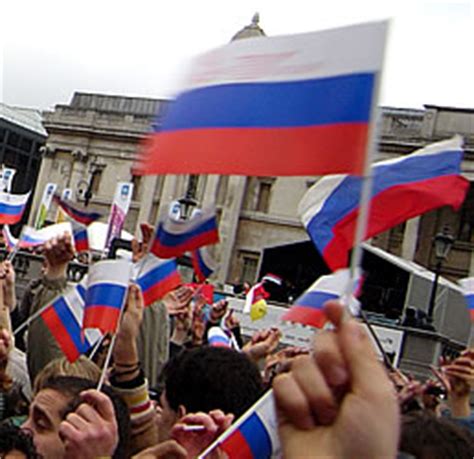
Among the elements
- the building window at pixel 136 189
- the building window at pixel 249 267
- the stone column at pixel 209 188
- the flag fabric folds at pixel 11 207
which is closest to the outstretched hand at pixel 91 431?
the flag fabric folds at pixel 11 207

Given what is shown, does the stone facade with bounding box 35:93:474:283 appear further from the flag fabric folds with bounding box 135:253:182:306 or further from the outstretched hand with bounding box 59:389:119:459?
the outstretched hand with bounding box 59:389:119:459

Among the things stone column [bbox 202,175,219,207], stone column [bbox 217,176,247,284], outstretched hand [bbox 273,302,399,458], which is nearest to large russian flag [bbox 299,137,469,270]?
outstretched hand [bbox 273,302,399,458]

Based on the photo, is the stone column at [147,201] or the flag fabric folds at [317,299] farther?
the stone column at [147,201]

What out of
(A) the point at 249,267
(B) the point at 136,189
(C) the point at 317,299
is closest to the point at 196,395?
(C) the point at 317,299

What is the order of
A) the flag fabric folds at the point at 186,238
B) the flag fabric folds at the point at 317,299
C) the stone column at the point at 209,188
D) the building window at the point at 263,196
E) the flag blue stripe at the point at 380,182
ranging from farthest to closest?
the building window at the point at 263,196
the stone column at the point at 209,188
the flag fabric folds at the point at 317,299
the flag blue stripe at the point at 380,182
the flag fabric folds at the point at 186,238

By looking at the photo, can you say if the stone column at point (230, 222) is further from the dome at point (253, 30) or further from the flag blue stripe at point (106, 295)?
the flag blue stripe at point (106, 295)

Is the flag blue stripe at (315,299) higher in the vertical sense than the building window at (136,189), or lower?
lower

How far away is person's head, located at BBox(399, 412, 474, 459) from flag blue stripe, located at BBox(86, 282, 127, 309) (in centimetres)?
157

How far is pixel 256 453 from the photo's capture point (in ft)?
8.19

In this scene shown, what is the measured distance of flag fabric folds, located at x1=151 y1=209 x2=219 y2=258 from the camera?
3.89 meters

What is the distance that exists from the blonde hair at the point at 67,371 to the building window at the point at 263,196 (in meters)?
34.2

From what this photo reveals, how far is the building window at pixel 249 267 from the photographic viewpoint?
36812 mm

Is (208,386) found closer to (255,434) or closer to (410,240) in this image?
(255,434)

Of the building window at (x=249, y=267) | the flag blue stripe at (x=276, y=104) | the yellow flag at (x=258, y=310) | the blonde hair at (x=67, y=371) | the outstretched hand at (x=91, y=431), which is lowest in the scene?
the blonde hair at (x=67, y=371)
